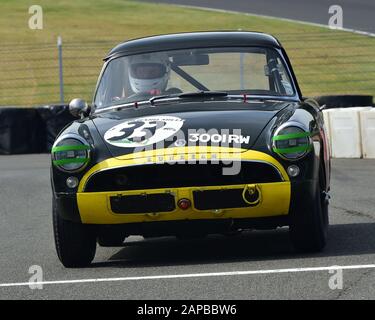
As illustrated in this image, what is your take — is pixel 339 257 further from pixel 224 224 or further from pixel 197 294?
pixel 197 294

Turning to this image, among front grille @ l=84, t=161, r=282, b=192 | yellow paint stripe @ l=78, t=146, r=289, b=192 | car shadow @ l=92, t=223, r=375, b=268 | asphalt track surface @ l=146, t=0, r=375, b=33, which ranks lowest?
car shadow @ l=92, t=223, r=375, b=268

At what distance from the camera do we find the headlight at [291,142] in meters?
6.93

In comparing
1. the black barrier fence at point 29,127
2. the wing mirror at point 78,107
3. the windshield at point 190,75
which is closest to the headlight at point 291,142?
the windshield at point 190,75

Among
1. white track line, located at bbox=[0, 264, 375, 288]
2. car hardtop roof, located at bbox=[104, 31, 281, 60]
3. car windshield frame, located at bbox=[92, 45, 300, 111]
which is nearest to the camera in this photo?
white track line, located at bbox=[0, 264, 375, 288]

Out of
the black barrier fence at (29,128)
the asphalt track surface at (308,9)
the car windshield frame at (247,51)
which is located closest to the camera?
the car windshield frame at (247,51)

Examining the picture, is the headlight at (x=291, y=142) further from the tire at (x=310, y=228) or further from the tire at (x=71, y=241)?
the tire at (x=71, y=241)

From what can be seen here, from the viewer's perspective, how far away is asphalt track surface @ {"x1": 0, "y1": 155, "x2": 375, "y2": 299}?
6.13 meters

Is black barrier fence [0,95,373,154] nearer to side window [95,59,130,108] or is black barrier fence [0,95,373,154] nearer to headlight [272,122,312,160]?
side window [95,59,130,108]

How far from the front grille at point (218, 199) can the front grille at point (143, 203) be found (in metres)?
0.15

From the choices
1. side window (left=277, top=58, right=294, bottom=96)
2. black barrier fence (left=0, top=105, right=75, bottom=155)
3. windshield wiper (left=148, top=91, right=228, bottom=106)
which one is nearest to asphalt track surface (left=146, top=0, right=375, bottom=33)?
black barrier fence (left=0, top=105, right=75, bottom=155)

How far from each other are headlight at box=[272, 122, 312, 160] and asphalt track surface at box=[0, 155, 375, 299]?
0.63 m

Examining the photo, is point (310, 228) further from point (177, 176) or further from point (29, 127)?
point (29, 127)

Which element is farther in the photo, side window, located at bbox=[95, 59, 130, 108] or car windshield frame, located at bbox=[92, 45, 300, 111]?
side window, located at bbox=[95, 59, 130, 108]
